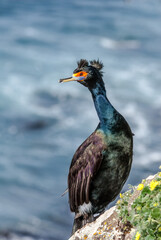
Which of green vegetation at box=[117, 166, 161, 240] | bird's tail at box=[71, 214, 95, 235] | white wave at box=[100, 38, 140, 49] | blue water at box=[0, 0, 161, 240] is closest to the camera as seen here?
green vegetation at box=[117, 166, 161, 240]

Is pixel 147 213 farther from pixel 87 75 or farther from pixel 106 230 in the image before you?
pixel 87 75

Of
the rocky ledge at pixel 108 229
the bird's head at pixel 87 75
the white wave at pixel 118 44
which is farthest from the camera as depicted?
the white wave at pixel 118 44

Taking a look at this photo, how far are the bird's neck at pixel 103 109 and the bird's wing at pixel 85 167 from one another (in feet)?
0.56

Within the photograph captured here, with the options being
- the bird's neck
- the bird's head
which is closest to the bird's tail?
the bird's neck

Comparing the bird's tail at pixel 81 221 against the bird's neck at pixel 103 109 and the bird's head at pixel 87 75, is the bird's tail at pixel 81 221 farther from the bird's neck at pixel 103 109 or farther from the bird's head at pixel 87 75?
the bird's head at pixel 87 75

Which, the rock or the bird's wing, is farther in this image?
the bird's wing

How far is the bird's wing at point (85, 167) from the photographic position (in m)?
8.09

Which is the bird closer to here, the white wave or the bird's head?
the bird's head

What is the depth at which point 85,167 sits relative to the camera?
831 centimetres

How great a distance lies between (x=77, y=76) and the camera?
8.19 meters

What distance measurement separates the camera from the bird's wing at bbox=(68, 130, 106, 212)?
8086mm

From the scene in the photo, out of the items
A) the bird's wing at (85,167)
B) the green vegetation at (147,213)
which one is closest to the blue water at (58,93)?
the bird's wing at (85,167)

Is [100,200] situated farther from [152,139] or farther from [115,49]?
[115,49]

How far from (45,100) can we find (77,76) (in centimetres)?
2627
